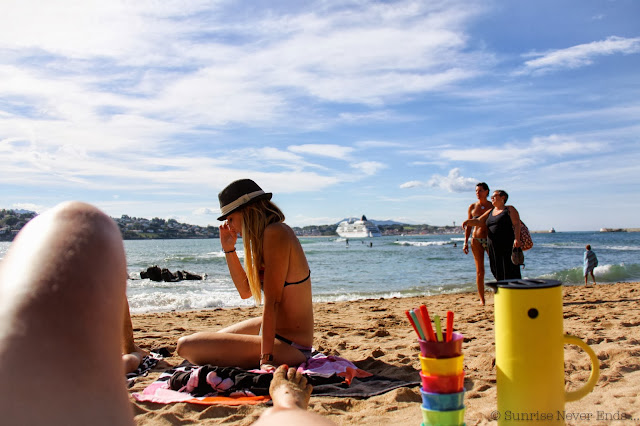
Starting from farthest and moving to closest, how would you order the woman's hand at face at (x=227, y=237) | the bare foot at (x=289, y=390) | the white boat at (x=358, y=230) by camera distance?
1. the white boat at (x=358, y=230)
2. the woman's hand at face at (x=227, y=237)
3. the bare foot at (x=289, y=390)

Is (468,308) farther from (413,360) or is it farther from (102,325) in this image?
(102,325)

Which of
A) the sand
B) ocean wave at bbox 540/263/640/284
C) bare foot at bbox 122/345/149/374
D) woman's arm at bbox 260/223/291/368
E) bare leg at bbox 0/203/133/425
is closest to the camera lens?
bare leg at bbox 0/203/133/425

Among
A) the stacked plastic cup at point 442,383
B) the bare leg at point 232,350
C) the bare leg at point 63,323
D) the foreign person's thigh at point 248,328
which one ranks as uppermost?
the bare leg at point 63,323

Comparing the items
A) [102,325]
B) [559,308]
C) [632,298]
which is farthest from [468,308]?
[102,325]

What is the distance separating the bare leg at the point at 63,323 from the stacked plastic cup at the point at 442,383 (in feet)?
2.79

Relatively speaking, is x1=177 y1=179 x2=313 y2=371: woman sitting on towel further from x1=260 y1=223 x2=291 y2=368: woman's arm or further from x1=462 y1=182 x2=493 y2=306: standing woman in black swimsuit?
x1=462 y1=182 x2=493 y2=306: standing woman in black swimsuit

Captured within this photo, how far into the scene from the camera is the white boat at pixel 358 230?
279ft

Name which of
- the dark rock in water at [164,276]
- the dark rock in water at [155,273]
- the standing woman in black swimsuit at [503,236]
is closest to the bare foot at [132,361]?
the standing woman in black swimsuit at [503,236]

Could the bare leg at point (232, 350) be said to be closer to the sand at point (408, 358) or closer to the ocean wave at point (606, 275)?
the sand at point (408, 358)

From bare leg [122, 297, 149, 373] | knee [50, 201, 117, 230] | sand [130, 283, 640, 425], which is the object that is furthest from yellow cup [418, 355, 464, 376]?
bare leg [122, 297, 149, 373]

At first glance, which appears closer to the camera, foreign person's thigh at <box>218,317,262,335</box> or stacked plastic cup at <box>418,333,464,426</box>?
stacked plastic cup at <box>418,333,464,426</box>

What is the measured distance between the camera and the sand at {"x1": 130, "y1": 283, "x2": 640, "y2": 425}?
2654 mm

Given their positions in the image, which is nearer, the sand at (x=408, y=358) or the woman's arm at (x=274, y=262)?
the sand at (x=408, y=358)

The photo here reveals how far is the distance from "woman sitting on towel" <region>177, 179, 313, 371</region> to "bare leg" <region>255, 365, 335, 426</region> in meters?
1.21
